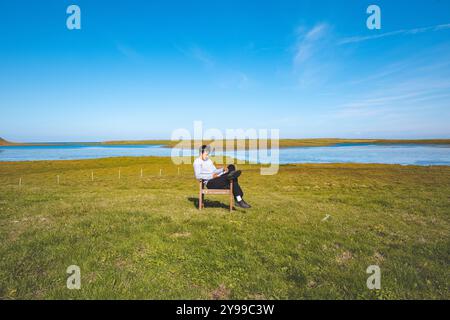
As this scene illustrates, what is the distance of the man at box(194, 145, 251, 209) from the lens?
10.4m

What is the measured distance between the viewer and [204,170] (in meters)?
10.7

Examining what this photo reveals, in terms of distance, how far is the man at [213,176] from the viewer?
1042 centimetres

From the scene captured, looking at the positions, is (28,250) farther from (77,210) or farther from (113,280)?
(77,210)

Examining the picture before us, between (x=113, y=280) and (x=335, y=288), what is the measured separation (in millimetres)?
4399

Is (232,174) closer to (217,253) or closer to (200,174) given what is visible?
(200,174)

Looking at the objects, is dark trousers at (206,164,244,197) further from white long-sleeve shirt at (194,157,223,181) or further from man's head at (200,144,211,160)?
man's head at (200,144,211,160)

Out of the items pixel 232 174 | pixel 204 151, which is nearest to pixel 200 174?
pixel 204 151

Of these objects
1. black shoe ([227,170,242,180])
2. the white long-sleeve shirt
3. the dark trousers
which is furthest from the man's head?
black shoe ([227,170,242,180])

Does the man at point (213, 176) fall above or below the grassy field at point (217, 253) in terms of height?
above

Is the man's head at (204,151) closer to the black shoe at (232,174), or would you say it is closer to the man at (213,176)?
the man at (213,176)

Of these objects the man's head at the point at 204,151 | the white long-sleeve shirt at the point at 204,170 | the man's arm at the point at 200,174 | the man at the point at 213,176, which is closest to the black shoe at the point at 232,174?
the man at the point at 213,176

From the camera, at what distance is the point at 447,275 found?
5.30 meters

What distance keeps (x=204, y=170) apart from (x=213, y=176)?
48cm
